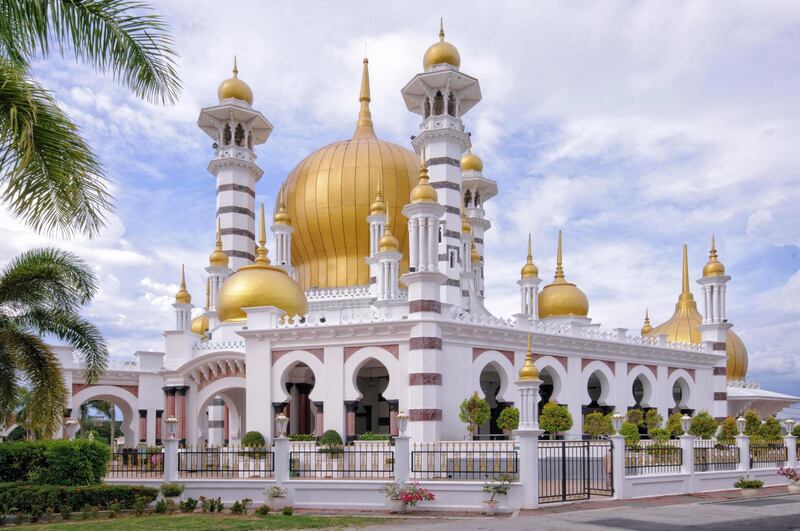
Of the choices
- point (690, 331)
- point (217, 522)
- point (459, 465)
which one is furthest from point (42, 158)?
point (690, 331)

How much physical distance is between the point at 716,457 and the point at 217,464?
14151mm

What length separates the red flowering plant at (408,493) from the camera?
18.5 metres

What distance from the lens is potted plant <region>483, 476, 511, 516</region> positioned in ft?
59.6

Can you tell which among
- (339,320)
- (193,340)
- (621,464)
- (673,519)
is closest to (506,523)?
(673,519)

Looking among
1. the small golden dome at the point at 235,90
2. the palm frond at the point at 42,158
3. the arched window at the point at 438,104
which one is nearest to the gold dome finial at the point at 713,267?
the arched window at the point at 438,104

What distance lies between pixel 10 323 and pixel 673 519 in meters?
14.6

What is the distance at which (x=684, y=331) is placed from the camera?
44906 millimetres

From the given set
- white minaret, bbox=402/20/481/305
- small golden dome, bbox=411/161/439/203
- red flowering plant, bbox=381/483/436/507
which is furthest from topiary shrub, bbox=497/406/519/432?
red flowering plant, bbox=381/483/436/507

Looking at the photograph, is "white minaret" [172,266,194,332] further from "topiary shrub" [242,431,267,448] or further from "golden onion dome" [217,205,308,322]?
"topiary shrub" [242,431,267,448]

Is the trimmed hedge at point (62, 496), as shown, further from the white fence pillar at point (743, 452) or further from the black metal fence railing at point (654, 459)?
the white fence pillar at point (743, 452)

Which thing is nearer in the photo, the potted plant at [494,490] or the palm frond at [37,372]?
the potted plant at [494,490]

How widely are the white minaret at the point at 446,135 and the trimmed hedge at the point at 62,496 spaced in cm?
1719

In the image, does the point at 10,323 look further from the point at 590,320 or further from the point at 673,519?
the point at 590,320

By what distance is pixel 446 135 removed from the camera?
3472 cm
